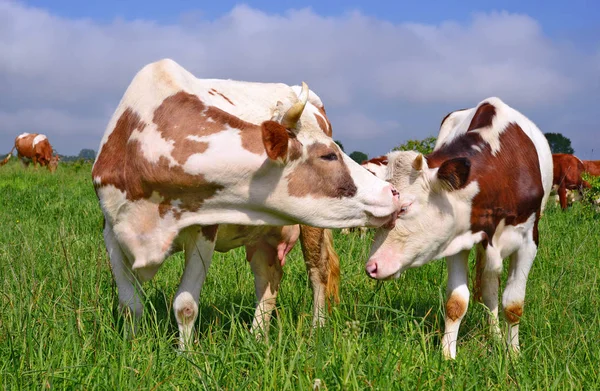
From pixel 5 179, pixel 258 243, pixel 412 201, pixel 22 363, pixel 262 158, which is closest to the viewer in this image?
pixel 22 363

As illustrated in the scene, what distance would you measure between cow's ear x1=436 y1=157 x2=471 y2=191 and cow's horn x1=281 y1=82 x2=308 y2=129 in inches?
37.5

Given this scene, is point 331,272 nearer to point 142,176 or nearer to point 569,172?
point 142,176

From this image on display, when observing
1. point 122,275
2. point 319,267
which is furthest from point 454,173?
point 122,275

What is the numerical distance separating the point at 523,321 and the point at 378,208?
1.52m

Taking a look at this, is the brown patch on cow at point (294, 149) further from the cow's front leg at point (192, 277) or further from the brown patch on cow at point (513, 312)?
the brown patch on cow at point (513, 312)

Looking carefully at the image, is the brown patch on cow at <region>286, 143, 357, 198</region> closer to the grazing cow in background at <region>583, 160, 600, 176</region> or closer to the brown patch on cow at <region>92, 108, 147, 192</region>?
the brown patch on cow at <region>92, 108, 147, 192</region>

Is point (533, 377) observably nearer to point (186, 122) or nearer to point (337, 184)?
point (337, 184)

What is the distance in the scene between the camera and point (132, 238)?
3971 mm

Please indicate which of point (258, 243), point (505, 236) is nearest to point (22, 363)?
point (258, 243)

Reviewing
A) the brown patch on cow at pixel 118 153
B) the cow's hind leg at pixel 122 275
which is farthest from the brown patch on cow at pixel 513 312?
the brown patch on cow at pixel 118 153

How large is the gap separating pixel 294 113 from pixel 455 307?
1.63m

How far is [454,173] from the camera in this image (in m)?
4.08

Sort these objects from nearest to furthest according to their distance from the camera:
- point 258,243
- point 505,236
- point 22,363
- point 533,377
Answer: point 22,363 < point 533,377 < point 505,236 < point 258,243

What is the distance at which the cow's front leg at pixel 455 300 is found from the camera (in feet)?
13.5
